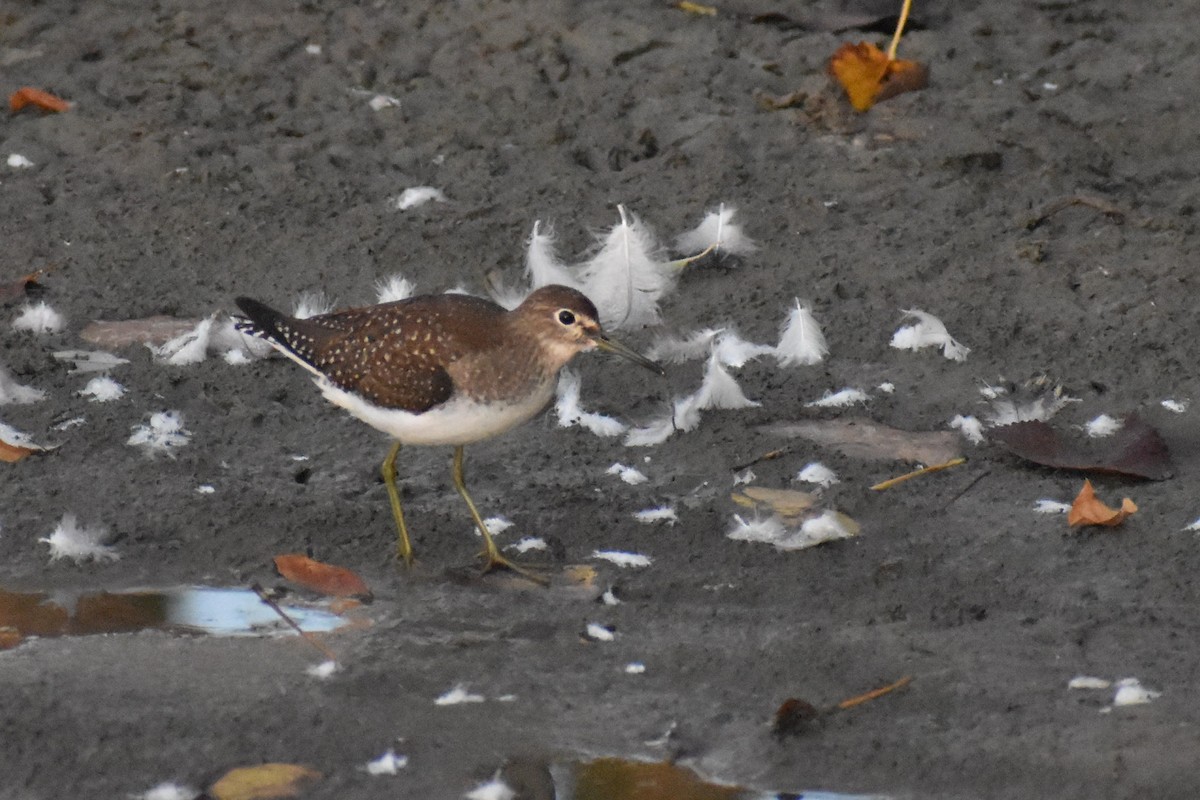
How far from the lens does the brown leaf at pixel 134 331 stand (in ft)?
23.9

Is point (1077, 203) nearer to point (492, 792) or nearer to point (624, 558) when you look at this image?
point (624, 558)

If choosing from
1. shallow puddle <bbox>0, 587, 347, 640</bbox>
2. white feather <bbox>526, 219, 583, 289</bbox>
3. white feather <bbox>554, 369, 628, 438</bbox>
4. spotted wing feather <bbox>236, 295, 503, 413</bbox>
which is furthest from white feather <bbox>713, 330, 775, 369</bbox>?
shallow puddle <bbox>0, 587, 347, 640</bbox>

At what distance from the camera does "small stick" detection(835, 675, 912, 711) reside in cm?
484

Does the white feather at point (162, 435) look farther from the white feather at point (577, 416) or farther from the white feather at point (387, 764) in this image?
the white feather at point (387, 764)

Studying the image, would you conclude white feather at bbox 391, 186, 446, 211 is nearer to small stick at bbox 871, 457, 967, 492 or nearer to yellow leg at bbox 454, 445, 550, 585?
yellow leg at bbox 454, 445, 550, 585

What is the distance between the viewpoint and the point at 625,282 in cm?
738

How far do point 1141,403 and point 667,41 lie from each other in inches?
138

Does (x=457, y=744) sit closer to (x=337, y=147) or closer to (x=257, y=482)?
(x=257, y=482)

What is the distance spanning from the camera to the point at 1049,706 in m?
4.79

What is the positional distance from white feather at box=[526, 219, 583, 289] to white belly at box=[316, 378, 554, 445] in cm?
173

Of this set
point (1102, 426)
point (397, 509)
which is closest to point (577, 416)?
point (397, 509)

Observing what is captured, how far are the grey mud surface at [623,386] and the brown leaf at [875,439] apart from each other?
0.12 m

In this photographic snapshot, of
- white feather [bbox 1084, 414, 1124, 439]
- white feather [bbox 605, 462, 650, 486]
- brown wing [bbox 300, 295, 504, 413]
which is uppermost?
brown wing [bbox 300, 295, 504, 413]

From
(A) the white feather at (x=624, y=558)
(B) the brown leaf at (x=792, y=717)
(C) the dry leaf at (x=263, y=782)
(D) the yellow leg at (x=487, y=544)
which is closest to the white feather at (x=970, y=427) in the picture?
(A) the white feather at (x=624, y=558)
